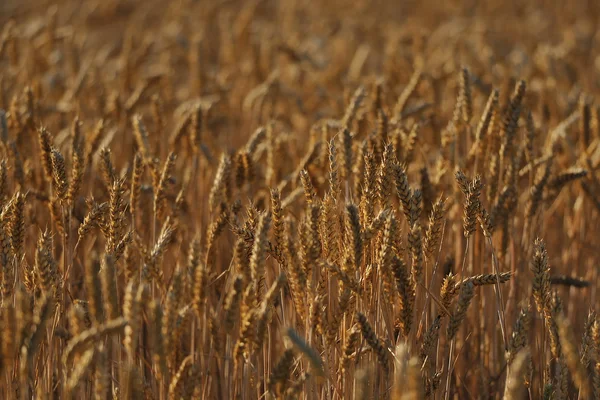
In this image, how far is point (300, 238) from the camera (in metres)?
1.69

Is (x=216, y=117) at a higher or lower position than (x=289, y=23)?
lower

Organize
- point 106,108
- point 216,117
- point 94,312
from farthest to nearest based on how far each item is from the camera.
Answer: point 216,117 → point 106,108 → point 94,312

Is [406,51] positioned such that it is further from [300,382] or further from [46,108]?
[300,382]

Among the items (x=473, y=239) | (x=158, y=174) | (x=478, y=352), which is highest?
(x=158, y=174)

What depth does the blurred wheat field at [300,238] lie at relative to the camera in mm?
1542

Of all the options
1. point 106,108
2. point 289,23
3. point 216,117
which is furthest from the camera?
point 289,23

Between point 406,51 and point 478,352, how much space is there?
10.4 feet

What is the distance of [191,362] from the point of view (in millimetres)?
1583

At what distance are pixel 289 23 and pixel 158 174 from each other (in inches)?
194

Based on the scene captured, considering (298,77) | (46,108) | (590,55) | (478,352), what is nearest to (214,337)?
(478,352)

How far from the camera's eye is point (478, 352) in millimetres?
2545

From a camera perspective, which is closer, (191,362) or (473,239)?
(191,362)

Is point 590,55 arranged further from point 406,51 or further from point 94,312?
point 94,312

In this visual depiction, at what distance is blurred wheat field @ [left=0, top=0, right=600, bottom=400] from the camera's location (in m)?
1.54
